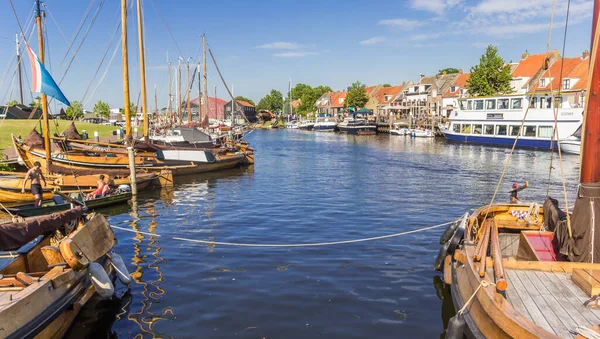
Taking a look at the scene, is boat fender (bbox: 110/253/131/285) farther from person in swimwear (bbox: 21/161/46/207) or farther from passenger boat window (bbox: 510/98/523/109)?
passenger boat window (bbox: 510/98/523/109)

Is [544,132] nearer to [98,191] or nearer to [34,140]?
[98,191]

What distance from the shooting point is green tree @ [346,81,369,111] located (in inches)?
4975

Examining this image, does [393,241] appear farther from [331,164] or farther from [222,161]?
[331,164]

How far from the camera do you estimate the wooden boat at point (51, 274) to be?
272 inches

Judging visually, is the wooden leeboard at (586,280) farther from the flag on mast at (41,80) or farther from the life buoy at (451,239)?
the flag on mast at (41,80)

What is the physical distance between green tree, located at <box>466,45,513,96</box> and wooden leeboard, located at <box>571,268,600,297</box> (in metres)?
69.9

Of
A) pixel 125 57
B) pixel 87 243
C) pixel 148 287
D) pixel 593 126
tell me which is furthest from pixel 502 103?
pixel 87 243

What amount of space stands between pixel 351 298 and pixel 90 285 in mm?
5846

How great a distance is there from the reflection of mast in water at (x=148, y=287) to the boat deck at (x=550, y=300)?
6.48 m

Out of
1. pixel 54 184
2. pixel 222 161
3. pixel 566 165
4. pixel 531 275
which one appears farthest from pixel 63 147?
pixel 566 165

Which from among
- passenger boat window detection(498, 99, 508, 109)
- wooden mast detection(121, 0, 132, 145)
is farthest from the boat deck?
passenger boat window detection(498, 99, 508, 109)

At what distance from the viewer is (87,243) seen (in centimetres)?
926

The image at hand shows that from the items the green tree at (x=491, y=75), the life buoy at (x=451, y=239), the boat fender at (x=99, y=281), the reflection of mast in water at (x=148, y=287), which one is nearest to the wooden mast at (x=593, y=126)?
the life buoy at (x=451, y=239)

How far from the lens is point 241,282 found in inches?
456
